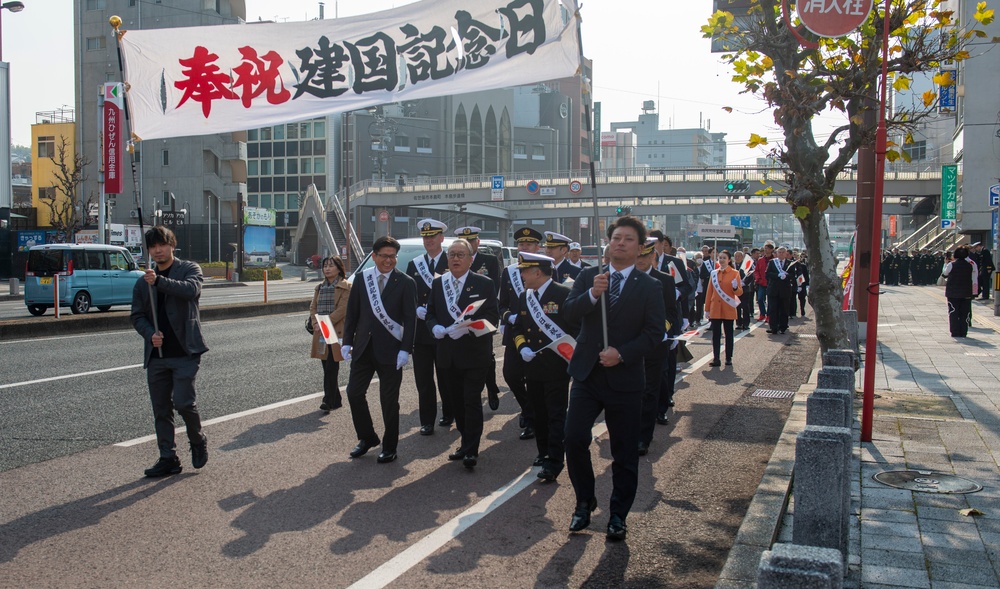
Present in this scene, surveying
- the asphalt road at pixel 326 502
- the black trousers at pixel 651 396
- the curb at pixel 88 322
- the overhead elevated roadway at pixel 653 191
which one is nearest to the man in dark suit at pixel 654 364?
→ the black trousers at pixel 651 396

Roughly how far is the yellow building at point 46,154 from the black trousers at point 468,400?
206 ft

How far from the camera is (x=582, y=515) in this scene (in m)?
5.08

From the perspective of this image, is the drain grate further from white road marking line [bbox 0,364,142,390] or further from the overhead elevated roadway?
the overhead elevated roadway

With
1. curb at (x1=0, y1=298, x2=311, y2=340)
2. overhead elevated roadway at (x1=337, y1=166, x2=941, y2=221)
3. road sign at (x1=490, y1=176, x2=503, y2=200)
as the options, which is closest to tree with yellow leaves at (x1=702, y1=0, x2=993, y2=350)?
curb at (x1=0, y1=298, x2=311, y2=340)

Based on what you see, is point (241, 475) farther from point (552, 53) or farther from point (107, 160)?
point (107, 160)

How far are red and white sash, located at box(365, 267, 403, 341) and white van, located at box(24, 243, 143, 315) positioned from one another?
1609 cm

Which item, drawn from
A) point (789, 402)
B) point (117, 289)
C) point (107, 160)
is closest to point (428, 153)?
point (107, 160)

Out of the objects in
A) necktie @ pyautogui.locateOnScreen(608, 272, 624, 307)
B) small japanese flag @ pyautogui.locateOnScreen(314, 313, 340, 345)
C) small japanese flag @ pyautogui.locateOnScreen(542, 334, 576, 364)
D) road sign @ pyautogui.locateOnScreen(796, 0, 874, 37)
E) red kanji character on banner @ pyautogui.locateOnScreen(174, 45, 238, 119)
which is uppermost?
road sign @ pyautogui.locateOnScreen(796, 0, 874, 37)

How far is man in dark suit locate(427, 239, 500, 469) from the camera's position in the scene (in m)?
6.73

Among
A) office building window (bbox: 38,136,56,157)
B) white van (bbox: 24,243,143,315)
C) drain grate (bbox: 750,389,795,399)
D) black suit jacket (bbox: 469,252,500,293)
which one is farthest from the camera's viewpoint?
office building window (bbox: 38,136,56,157)

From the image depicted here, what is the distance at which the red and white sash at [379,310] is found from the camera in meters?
6.87

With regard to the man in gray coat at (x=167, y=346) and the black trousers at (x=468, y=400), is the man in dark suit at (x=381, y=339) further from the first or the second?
the man in gray coat at (x=167, y=346)

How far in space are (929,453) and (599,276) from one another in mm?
3707

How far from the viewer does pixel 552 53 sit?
720cm
